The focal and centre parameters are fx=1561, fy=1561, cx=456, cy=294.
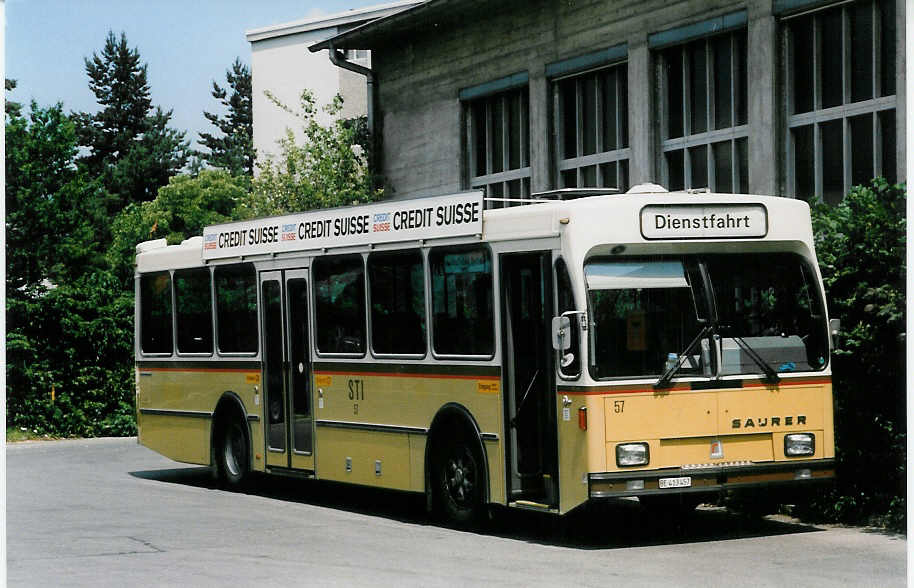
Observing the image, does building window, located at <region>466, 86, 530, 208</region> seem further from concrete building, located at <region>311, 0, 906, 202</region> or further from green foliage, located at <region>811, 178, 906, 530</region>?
green foliage, located at <region>811, 178, 906, 530</region>

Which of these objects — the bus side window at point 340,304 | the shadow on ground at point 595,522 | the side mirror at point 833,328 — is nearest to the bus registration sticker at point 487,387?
the shadow on ground at point 595,522

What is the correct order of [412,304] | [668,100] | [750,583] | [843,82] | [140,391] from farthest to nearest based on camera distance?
[668,100] < [140,391] < [843,82] < [412,304] < [750,583]

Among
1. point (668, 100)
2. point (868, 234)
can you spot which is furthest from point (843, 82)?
point (868, 234)

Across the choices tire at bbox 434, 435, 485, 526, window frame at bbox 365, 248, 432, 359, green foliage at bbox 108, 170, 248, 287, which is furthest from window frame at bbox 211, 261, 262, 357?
green foliage at bbox 108, 170, 248, 287

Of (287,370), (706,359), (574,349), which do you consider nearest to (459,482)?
(574,349)

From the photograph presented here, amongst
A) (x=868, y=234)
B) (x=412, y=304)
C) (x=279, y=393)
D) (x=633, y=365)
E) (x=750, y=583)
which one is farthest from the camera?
(x=279, y=393)

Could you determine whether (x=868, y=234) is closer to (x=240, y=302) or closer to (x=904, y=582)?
(x=904, y=582)

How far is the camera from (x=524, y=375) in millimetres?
13211

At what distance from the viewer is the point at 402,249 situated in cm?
1479

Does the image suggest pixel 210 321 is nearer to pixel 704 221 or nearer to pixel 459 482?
pixel 459 482

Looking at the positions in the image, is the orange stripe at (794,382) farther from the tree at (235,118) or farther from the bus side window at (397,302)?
the tree at (235,118)

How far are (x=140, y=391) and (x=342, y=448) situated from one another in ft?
17.0

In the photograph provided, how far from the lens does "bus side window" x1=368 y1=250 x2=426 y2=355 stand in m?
14.5

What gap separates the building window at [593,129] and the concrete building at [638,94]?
26 millimetres
